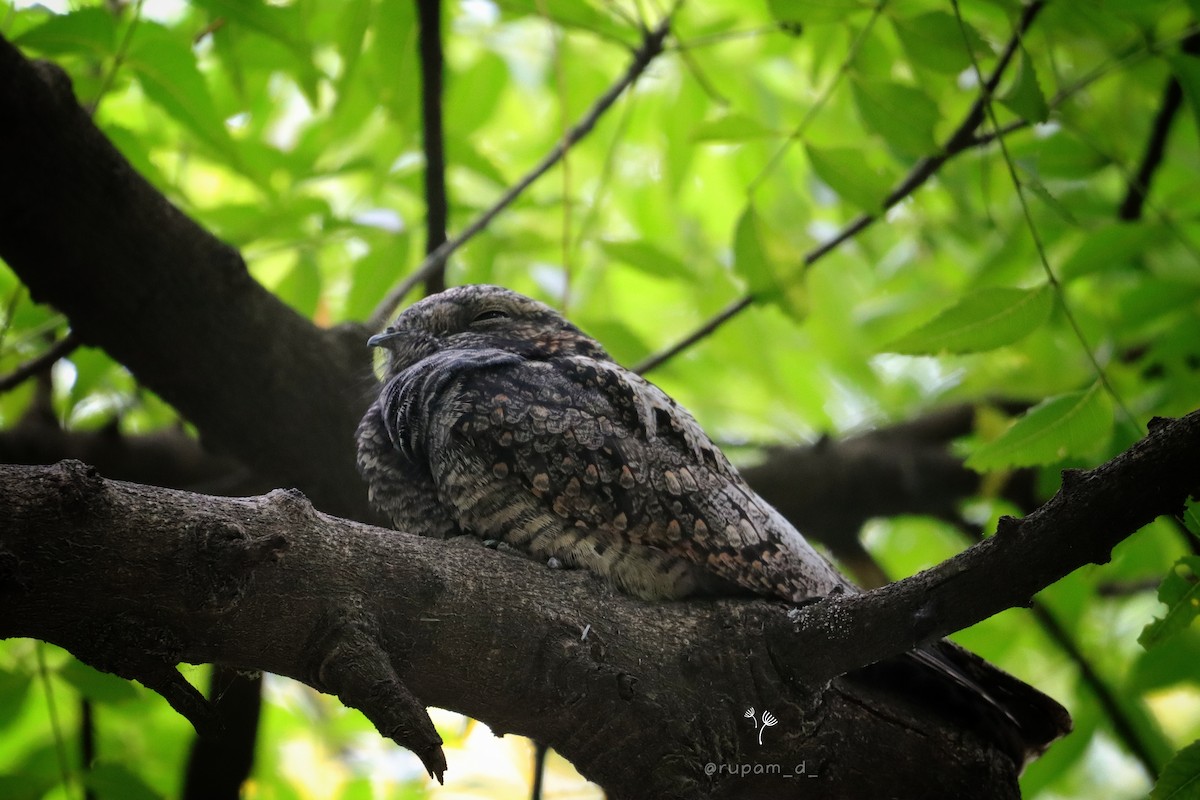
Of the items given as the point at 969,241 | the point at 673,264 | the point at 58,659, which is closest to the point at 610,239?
the point at 673,264

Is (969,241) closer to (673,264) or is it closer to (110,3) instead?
(673,264)

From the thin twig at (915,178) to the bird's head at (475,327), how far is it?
0.37 metres

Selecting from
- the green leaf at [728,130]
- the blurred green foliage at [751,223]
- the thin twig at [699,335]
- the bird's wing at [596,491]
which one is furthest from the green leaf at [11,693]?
the green leaf at [728,130]

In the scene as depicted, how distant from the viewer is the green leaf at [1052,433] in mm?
1966

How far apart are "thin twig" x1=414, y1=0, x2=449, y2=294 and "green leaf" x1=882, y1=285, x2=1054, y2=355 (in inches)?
52.6

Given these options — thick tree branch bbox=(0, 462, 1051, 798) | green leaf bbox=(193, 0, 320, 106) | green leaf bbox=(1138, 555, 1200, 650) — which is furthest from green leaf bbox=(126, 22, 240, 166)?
green leaf bbox=(1138, 555, 1200, 650)

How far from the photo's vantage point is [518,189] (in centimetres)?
284

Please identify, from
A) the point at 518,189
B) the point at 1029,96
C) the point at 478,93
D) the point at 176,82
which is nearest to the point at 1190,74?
the point at 1029,96

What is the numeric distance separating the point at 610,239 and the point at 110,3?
6.61 ft

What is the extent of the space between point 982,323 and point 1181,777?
0.91m

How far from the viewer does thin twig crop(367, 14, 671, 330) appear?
2.79 metres

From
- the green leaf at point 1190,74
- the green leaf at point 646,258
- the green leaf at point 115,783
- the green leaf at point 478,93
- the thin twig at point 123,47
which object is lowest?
the green leaf at point 115,783

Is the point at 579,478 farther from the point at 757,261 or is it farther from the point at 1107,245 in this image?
the point at 1107,245

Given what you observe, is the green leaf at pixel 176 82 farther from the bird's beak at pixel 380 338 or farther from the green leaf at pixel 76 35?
the bird's beak at pixel 380 338
